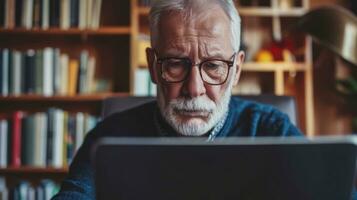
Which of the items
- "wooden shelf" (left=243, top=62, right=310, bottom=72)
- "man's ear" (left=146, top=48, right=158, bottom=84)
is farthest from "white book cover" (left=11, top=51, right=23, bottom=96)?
"man's ear" (left=146, top=48, right=158, bottom=84)

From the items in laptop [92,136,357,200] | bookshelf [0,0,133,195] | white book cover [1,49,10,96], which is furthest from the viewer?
bookshelf [0,0,133,195]

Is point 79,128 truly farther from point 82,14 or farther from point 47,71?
point 82,14

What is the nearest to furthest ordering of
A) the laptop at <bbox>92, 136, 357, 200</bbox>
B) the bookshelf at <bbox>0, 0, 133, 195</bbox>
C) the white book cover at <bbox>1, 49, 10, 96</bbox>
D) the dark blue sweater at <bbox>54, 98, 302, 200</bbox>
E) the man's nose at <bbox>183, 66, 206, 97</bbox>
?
the laptop at <bbox>92, 136, 357, 200</bbox> → the man's nose at <bbox>183, 66, 206, 97</bbox> → the dark blue sweater at <bbox>54, 98, 302, 200</bbox> → the white book cover at <bbox>1, 49, 10, 96</bbox> → the bookshelf at <bbox>0, 0, 133, 195</bbox>

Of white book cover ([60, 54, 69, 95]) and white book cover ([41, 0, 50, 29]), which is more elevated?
white book cover ([41, 0, 50, 29])

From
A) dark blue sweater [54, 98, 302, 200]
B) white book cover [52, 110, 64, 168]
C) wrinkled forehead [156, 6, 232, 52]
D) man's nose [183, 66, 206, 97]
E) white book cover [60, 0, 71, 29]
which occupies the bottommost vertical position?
white book cover [52, 110, 64, 168]

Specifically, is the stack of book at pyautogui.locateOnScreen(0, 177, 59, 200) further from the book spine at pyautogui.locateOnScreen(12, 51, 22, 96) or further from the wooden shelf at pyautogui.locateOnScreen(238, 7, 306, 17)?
the wooden shelf at pyautogui.locateOnScreen(238, 7, 306, 17)

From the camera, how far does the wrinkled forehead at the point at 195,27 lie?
1.06 metres

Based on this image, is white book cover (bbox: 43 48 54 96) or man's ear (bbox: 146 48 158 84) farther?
white book cover (bbox: 43 48 54 96)

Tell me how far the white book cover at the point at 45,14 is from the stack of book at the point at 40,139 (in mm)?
Answer: 459

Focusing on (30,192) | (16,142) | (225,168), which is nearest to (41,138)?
(16,142)

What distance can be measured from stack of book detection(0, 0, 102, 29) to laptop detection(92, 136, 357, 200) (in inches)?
82.9

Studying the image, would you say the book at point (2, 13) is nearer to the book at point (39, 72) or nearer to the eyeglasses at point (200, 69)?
the book at point (39, 72)

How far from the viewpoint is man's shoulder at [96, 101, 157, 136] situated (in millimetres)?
1208

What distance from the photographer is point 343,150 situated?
1.63ft
